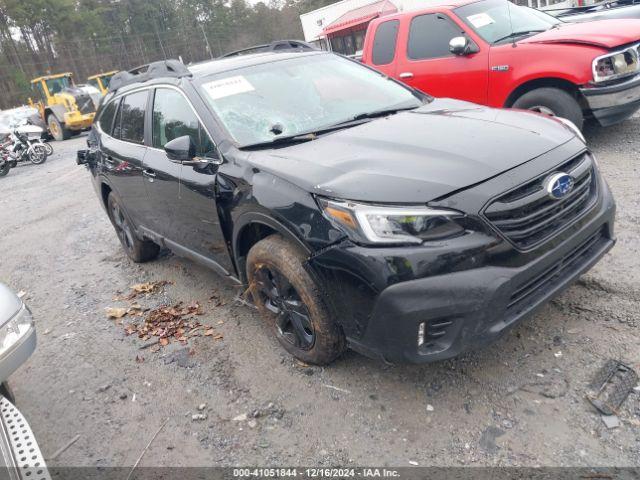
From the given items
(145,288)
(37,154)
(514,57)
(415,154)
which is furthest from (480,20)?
(37,154)

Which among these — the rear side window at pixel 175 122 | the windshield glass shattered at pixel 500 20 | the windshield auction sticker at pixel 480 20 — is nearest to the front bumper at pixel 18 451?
the rear side window at pixel 175 122

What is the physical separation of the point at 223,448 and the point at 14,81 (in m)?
40.1

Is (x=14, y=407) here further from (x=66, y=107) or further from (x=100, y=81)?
(x=100, y=81)

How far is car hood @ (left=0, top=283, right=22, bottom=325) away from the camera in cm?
264

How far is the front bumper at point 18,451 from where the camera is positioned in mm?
2135

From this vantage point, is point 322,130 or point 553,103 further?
point 553,103

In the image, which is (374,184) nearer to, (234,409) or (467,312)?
(467,312)

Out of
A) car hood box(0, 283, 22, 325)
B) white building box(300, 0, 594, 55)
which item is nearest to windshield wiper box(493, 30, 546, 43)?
car hood box(0, 283, 22, 325)

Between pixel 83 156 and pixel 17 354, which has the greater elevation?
pixel 83 156

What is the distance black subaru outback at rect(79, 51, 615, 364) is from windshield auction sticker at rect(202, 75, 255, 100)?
0.05 feet

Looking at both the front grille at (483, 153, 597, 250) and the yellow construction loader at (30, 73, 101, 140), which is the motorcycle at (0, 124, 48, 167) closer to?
the yellow construction loader at (30, 73, 101, 140)

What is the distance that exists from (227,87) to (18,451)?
8.07ft

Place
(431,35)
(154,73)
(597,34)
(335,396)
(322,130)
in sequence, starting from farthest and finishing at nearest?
1. (431,35)
2. (597,34)
3. (154,73)
4. (322,130)
5. (335,396)

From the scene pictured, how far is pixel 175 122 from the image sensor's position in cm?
370
